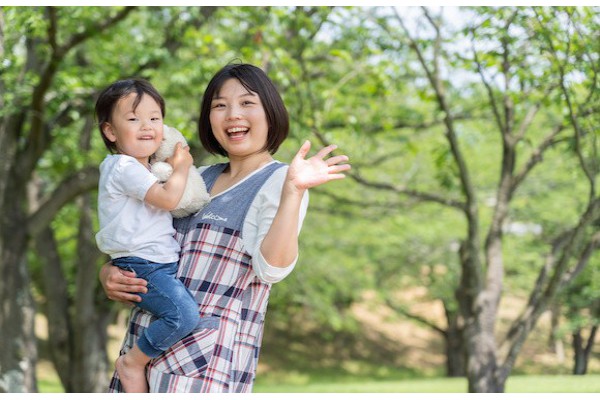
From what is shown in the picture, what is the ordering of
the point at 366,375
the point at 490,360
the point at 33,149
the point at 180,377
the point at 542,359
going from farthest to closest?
the point at 366,375 < the point at 542,359 < the point at 33,149 < the point at 490,360 < the point at 180,377

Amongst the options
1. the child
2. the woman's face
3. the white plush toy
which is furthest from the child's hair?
the woman's face

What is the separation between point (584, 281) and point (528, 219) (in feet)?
5.27

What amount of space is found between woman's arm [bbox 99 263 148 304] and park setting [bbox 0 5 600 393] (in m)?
0.08

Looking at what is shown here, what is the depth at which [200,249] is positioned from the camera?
90.1 inches

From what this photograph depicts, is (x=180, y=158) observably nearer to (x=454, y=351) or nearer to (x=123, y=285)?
(x=123, y=285)

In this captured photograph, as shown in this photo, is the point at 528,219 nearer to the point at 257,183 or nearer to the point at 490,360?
the point at 490,360

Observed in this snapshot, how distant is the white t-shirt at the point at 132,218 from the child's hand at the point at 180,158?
0.10 m

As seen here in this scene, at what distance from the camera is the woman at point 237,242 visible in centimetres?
211

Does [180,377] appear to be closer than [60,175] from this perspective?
Yes

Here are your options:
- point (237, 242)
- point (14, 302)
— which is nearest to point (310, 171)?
point (237, 242)

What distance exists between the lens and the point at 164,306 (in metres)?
2.24

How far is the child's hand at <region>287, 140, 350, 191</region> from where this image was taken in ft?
6.82

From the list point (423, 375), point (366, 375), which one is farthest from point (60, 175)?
point (423, 375)

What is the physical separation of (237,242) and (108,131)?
63 centimetres
